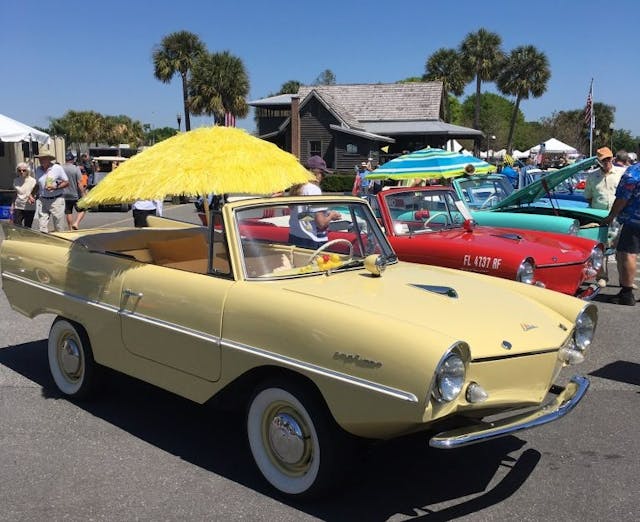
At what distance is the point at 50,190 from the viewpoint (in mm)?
9883

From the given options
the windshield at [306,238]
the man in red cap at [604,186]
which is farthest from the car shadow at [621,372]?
the man in red cap at [604,186]

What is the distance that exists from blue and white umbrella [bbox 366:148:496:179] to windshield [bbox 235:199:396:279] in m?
3.99

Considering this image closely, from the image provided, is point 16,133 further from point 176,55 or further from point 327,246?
point 176,55

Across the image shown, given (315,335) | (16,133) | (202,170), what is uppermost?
(16,133)

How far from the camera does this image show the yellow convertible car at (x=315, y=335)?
2.86m

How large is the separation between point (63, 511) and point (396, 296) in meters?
1.94

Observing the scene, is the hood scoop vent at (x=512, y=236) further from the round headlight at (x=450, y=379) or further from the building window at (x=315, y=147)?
the building window at (x=315, y=147)

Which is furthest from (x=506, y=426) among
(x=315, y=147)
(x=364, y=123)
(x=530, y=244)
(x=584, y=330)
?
(x=364, y=123)

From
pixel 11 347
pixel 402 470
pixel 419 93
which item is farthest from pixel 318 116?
pixel 402 470

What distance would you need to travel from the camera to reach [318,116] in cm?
3662

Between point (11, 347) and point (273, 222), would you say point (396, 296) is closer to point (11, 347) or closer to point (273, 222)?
point (273, 222)

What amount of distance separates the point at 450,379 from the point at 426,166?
19.8ft

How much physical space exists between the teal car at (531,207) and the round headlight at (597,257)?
113 centimetres

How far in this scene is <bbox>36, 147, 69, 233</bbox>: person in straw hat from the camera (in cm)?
988
